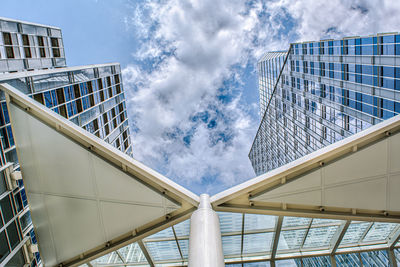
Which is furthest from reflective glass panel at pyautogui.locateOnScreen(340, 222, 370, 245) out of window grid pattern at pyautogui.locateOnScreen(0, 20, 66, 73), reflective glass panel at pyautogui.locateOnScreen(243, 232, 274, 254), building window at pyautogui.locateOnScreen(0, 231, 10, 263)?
window grid pattern at pyautogui.locateOnScreen(0, 20, 66, 73)

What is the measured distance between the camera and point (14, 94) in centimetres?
970

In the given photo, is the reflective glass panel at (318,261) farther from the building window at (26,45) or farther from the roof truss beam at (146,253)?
the building window at (26,45)

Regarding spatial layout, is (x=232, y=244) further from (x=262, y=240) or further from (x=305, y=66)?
(x=305, y=66)

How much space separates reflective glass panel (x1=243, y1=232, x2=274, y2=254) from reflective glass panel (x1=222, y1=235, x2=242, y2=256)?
339 millimetres

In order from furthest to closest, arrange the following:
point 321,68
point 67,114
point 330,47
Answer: point 321,68 < point 330,47 < point 67,114

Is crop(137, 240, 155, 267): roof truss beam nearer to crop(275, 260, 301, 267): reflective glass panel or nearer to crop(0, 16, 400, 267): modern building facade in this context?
crop(0, 16, 400, 267): modern building facade

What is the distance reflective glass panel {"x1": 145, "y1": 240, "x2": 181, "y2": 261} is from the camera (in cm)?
1214

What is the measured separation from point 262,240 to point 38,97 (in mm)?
19233

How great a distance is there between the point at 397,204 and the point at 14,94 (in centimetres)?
1712

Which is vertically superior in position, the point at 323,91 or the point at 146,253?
the point at 323,91

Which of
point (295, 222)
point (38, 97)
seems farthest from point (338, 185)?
point (38, 97)

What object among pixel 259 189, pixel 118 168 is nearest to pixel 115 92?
pixel 118 168

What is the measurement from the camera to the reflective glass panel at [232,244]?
12609 mm

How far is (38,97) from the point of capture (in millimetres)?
17656
